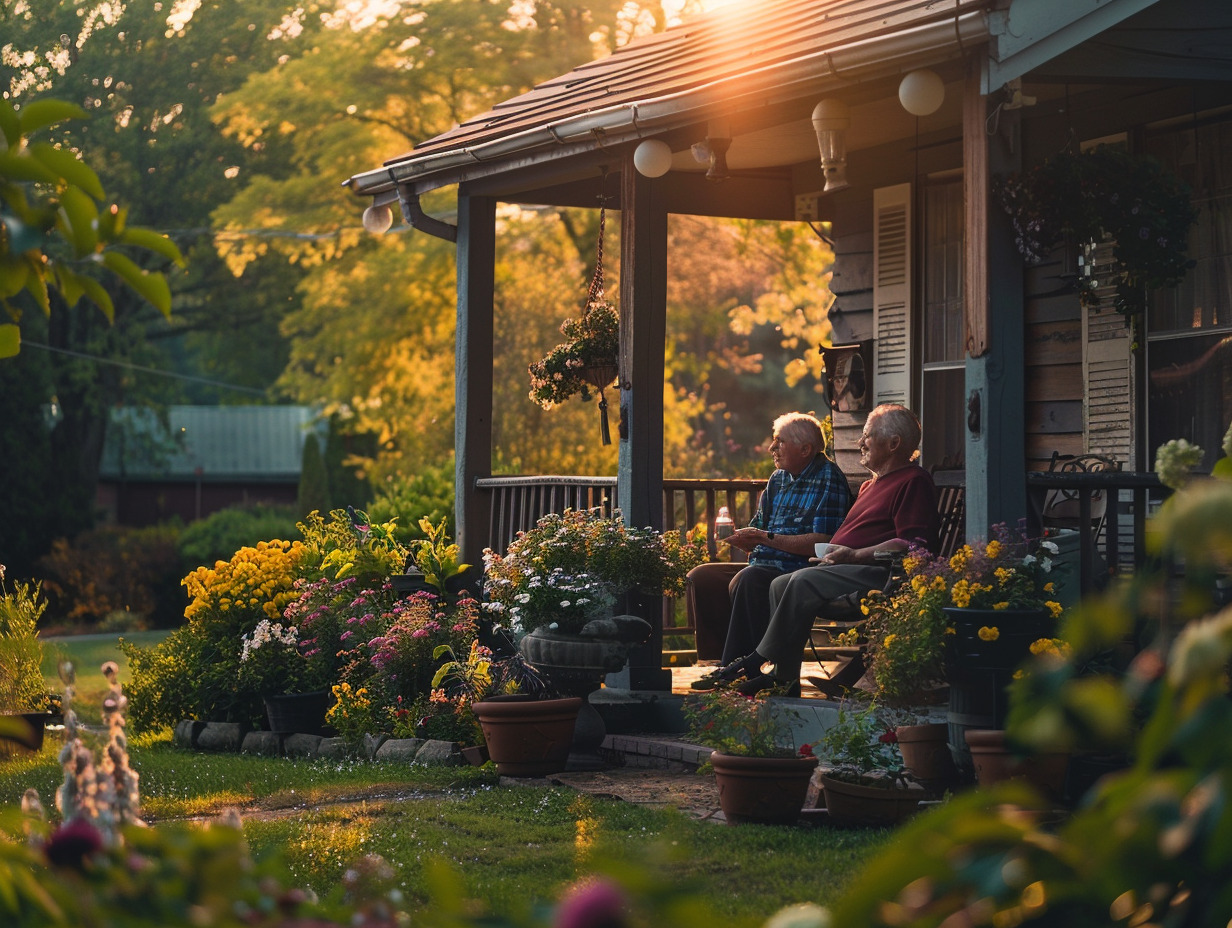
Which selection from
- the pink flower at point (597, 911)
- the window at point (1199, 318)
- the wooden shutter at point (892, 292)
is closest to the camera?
the pink flower at point (597, 911)

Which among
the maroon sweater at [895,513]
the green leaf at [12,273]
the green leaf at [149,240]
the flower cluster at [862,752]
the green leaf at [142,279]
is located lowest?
the flower cluster at [862,752]

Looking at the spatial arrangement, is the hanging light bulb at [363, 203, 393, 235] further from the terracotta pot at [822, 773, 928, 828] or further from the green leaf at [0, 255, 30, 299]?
the green leaf at [0, 255, 30, 299]

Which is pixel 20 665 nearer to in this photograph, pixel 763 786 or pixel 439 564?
pixel 439 564

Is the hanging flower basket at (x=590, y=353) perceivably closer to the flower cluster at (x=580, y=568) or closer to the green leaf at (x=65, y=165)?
the flower cluster at (x=580, y=568)

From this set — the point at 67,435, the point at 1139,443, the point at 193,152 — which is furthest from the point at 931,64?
the point at 193,152

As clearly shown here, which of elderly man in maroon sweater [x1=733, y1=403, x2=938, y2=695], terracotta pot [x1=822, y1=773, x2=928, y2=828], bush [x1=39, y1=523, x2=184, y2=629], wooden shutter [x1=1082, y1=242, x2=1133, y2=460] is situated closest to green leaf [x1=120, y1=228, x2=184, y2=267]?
terracotta pot [x1=822, y1=773, x2=928, y2=828]

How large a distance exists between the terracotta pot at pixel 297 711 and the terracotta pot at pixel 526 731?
1.72m

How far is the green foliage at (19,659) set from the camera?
804cm

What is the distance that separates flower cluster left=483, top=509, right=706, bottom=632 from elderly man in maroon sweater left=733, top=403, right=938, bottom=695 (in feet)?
2.32

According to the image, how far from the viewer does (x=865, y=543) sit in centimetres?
611

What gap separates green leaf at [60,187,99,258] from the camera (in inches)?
62.2

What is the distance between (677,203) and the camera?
7965 millimetres

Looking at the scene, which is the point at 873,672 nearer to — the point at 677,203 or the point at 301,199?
the point at 677,203

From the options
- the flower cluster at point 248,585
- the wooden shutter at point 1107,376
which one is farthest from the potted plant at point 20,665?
the wooden shutter at point 1107,376
